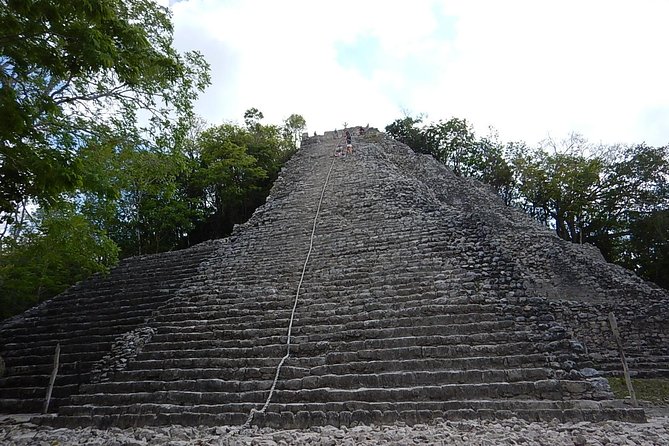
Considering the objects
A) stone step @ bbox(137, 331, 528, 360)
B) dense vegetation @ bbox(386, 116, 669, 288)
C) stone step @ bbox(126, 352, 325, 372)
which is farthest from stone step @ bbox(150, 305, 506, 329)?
dense vegetation @ bbox(386, 116, 669, 288)

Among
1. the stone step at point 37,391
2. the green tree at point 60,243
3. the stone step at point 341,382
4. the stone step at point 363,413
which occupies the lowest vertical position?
the stone step at point 363,413

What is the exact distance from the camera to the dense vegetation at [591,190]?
1430 centimetres

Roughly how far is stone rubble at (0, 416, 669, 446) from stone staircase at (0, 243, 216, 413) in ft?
5.68

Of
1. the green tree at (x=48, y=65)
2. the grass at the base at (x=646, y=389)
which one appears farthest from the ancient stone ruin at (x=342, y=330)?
the green tree at (x=48, y=65)

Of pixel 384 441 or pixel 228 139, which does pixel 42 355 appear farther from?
pixel 228 139

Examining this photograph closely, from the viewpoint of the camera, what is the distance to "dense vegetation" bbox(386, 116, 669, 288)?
563 inches

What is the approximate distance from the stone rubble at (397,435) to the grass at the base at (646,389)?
2376 mm

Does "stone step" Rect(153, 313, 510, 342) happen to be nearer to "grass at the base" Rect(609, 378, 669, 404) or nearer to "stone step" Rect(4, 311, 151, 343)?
"stone step" Rect(4, 311, 151, 343)

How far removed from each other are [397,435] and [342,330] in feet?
6.23

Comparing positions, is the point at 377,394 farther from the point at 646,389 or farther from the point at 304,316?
the point at 646,389

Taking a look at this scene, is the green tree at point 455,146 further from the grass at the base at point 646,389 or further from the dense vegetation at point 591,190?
the grass at the base at point 646,389

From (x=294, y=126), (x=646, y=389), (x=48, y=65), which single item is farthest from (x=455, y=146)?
(x=48, y=65)

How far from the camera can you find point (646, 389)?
6.21 m

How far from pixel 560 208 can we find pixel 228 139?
46.4 feet
